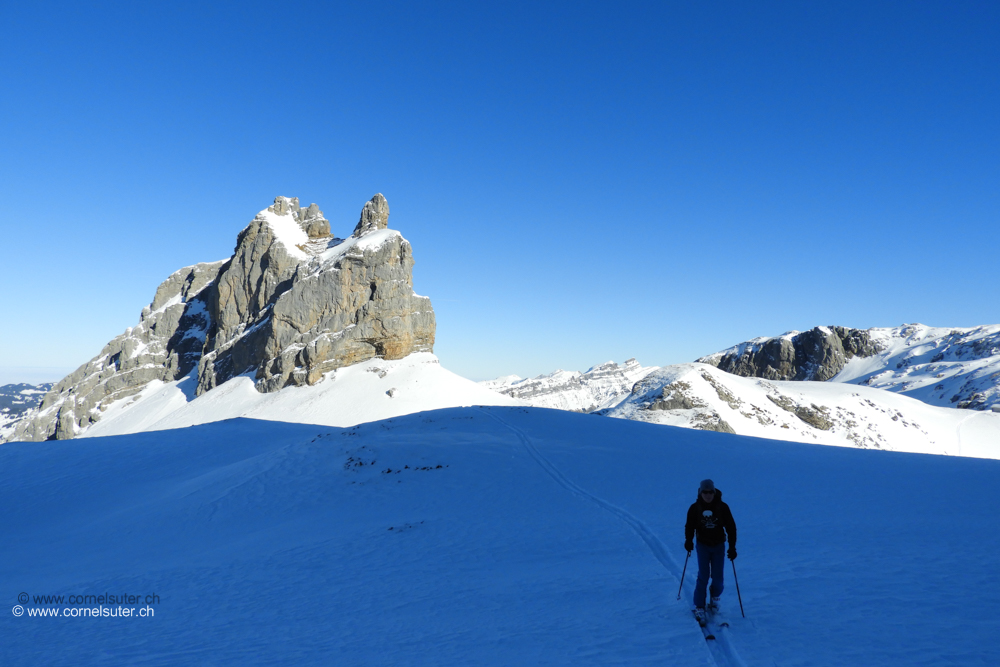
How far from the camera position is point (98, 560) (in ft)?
40.5

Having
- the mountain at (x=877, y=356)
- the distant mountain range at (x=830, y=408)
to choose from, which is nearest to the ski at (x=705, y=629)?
the distant mountain range at (x=830, y=408)

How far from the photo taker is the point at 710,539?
20.8 feet

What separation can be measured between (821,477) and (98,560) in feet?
70.0

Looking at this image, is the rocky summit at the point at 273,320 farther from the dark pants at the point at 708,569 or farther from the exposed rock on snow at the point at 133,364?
the dark pants at the point at 708,569

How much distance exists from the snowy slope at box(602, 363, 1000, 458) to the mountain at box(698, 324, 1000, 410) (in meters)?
55.1

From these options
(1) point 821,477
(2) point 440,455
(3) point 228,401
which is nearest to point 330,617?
(2) point 440,455

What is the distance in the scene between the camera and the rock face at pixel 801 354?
167 meters

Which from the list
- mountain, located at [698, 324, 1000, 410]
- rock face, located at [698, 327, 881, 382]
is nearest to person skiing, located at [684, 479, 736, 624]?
mountain, located at [698, 324, 1000, 410]

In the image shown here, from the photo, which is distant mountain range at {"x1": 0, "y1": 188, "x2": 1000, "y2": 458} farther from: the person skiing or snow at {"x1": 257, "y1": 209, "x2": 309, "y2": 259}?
the person skiing

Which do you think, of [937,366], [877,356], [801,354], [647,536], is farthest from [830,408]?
[877,356]

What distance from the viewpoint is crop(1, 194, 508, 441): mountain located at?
6197 centimetres

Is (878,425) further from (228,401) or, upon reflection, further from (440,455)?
(228,401)

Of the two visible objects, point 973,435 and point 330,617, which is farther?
point 973,435

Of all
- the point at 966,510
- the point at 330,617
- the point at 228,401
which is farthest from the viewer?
the point at 228,401
